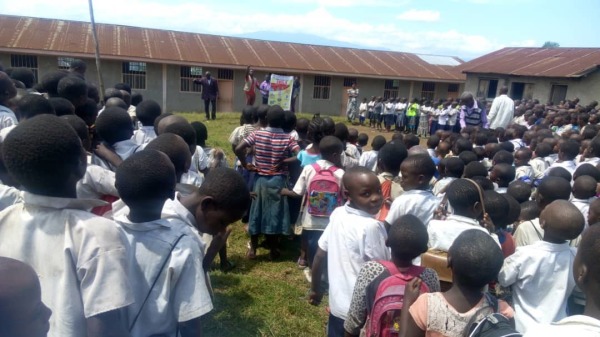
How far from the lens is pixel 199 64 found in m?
18.9

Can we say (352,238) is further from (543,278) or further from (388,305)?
(543,278)

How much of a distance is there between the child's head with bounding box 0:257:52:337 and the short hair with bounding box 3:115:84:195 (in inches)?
13.0

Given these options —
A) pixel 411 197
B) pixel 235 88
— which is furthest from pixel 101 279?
pixel 235 88

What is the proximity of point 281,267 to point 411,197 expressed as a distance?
200 cm

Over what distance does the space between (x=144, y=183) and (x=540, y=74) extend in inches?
787

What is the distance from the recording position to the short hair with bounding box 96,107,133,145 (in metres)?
3.13

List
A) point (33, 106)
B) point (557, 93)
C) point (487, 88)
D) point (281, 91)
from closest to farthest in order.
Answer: point (33, 106), point (281, 91), point (557, 93), point (487, 88)

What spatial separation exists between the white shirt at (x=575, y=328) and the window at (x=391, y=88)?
839 inches

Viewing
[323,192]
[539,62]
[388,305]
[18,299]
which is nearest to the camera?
[18,299]

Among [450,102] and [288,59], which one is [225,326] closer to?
[450,102]

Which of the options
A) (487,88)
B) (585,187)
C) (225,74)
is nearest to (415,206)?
(585,187)

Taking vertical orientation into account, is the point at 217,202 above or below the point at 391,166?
above

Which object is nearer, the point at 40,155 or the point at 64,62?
the point at 40,155

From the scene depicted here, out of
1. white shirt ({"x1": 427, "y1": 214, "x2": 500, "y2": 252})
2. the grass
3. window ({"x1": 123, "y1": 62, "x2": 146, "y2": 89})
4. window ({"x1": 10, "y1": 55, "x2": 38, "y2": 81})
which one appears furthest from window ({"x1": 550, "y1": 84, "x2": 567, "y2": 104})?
window ({"x1": 10, "y1": 55, "x2": 38, "y2": 81})
